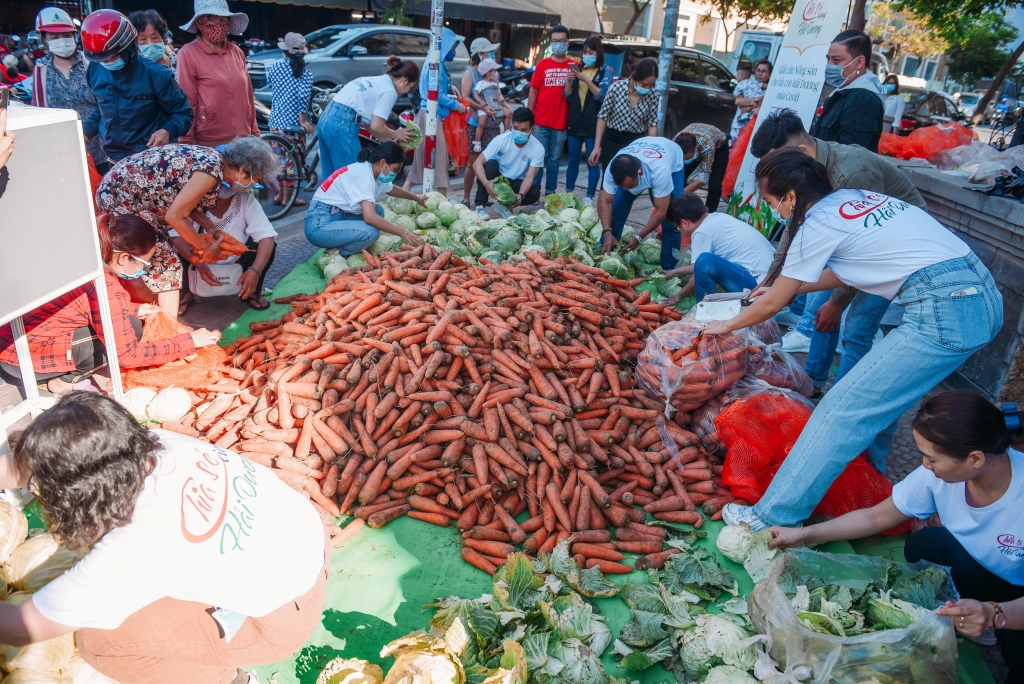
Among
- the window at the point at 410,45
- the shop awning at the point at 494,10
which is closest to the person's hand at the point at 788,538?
the window at the point at 410,45

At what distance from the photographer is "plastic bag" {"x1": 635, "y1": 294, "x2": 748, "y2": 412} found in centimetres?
337

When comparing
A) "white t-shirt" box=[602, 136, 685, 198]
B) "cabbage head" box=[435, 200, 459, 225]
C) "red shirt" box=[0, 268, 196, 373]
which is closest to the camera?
"red shirt" box=[0, 268, 196, 373]

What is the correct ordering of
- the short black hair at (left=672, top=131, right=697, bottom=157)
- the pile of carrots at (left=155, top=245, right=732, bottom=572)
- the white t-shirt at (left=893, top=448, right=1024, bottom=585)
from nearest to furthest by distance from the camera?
the white t-shirt at (left=893, top=448, right=1024, bottom=585) < the pile of carrots at (left=155, top=245, right=732, bottom=572) < the short black hair at (left=672, top=131, right=697, bottom=157)

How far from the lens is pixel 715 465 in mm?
3283

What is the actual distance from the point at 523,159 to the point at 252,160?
3.51 meters

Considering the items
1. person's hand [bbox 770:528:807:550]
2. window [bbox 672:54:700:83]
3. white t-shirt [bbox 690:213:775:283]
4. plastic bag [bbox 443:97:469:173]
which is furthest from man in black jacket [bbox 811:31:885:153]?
window [bbox 672:54:700:83]

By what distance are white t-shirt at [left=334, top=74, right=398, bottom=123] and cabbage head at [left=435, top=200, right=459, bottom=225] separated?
1.05 metres

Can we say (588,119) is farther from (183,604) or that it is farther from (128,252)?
(183,604)

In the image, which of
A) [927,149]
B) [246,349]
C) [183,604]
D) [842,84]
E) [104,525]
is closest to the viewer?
[104,525]

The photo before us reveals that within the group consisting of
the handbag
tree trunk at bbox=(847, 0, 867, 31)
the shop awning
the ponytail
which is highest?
the shop awning

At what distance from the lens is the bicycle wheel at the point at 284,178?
6.67 metres

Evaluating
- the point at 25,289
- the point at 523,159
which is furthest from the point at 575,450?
the point at 523,159

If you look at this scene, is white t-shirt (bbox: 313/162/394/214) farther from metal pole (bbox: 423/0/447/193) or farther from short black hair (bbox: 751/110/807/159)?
short black hair (bbox: 751/110/807/159)

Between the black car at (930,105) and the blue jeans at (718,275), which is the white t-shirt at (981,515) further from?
the black car at (930,105)
